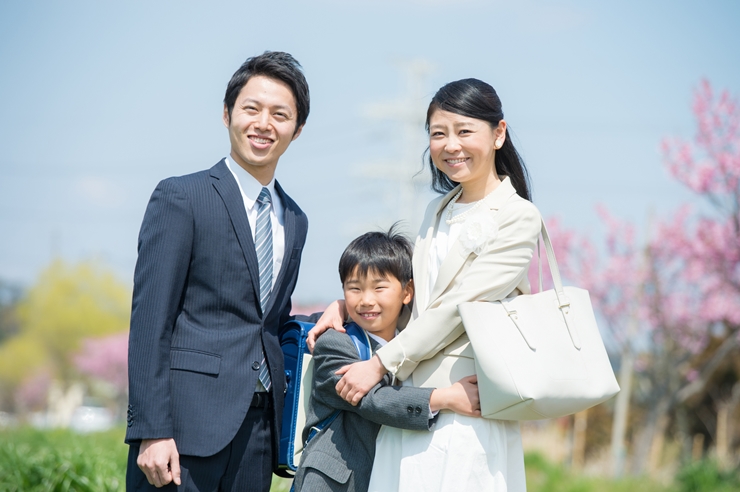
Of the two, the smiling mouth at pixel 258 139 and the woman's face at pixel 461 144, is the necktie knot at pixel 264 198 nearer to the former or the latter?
the smiling mouth at pixel 258 139

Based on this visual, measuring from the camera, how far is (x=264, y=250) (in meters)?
2.70

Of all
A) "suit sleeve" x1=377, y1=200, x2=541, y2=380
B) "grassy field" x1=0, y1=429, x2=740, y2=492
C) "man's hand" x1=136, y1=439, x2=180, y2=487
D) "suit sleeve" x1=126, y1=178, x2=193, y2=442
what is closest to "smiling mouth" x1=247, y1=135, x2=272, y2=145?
"suit sleeve" x1=126, y1=178, x2=193, y2=442

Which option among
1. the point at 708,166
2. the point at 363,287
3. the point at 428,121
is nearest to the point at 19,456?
the point at 363,287

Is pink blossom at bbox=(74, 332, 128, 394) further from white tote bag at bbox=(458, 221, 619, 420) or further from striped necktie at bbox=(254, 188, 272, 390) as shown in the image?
white tote bag at bbox=(458, 221, 619, 420)

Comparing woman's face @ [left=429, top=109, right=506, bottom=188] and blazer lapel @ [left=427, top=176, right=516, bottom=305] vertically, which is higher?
woman's face @ [left=429, top=109, right=506, bottom=188]

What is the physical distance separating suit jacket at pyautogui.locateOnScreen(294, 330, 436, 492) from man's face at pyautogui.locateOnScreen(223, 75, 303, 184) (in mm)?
685

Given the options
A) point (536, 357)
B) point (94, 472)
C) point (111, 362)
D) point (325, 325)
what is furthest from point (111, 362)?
point (536, 357)

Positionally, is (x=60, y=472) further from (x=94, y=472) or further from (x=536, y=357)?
(x=536, y=357)

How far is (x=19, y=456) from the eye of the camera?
5641 millimetres

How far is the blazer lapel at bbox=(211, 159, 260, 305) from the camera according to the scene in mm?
2605

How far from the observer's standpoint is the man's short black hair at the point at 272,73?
275cm

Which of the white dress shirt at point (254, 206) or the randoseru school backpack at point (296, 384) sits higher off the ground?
the white dress shirt at point (254, 206)

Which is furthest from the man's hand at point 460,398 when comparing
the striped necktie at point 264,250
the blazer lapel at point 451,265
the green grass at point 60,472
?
the green grass at point 60,472

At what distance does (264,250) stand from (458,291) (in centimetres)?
72
